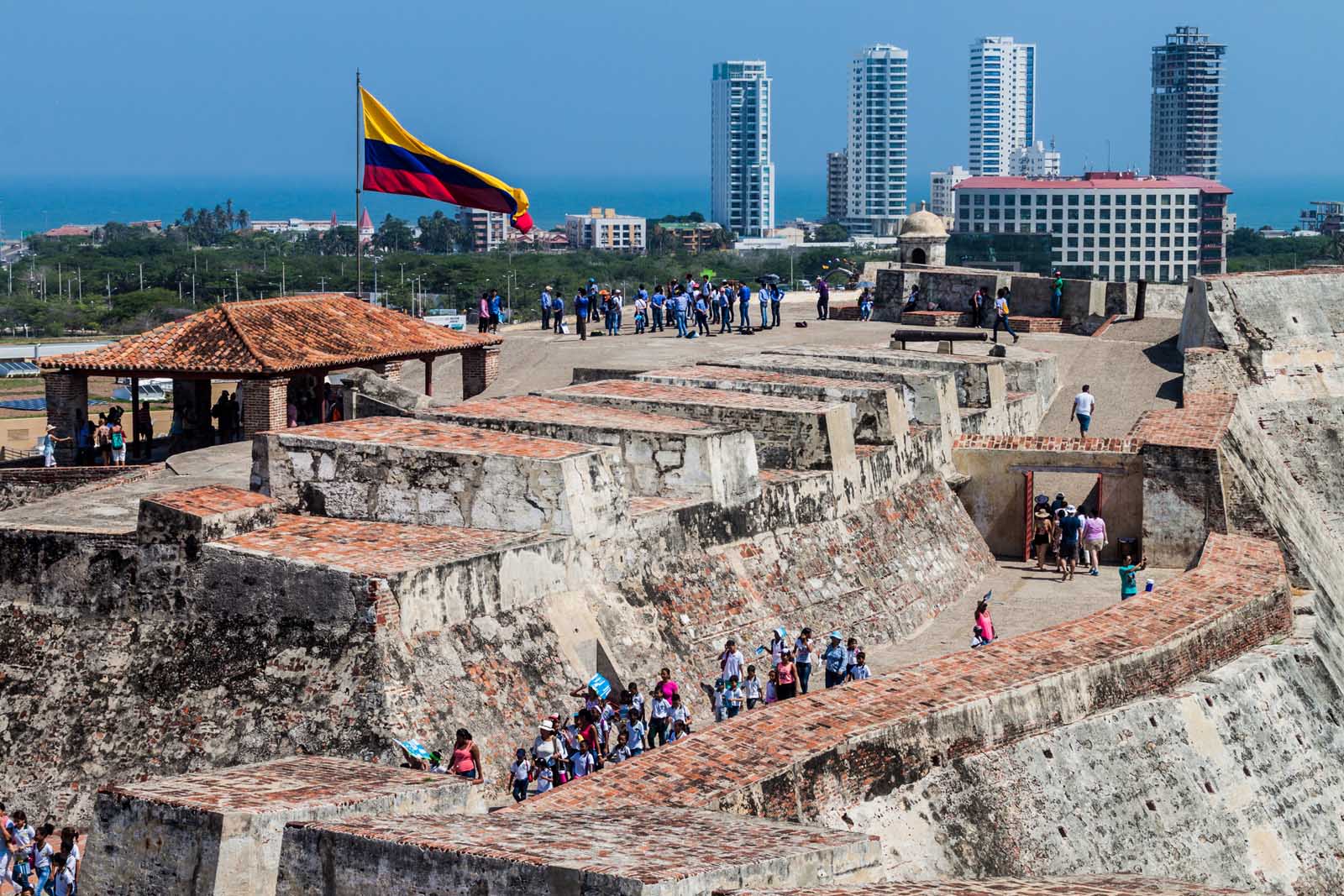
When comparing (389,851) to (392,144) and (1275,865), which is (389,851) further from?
(392,144)

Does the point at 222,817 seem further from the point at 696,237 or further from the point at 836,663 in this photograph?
the point at 696,237

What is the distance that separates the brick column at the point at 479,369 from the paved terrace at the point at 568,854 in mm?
18857

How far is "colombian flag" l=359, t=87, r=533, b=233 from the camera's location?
30922 mm

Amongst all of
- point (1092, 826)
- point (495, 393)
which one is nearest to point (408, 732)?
point (1092, 826)

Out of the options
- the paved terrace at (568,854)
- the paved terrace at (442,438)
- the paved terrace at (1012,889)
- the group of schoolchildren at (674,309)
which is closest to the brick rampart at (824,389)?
the paved terrace at (442,438)

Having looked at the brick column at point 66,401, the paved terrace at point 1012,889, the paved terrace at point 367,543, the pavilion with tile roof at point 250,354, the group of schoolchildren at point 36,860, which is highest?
the pavilion with tile roof at point 250,354

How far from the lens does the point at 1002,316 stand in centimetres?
3856

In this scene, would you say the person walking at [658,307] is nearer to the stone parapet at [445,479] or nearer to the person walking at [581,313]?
the person walking at [581,313]

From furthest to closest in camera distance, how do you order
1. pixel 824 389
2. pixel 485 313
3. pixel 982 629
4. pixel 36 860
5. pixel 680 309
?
pixel 680 309
pixel 485 313
pixel 824 389
pixel 982 629
pixel 36 860

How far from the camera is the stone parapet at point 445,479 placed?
19.3m

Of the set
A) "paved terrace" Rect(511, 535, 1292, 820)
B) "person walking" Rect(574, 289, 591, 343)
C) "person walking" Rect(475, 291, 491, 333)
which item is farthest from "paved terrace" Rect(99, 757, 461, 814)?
"person walking" Rect(574, 289, 591, 343)

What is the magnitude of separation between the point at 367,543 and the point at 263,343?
8694 mm

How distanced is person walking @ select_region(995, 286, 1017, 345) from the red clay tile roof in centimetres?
1147

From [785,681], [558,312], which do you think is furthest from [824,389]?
[558,312]
